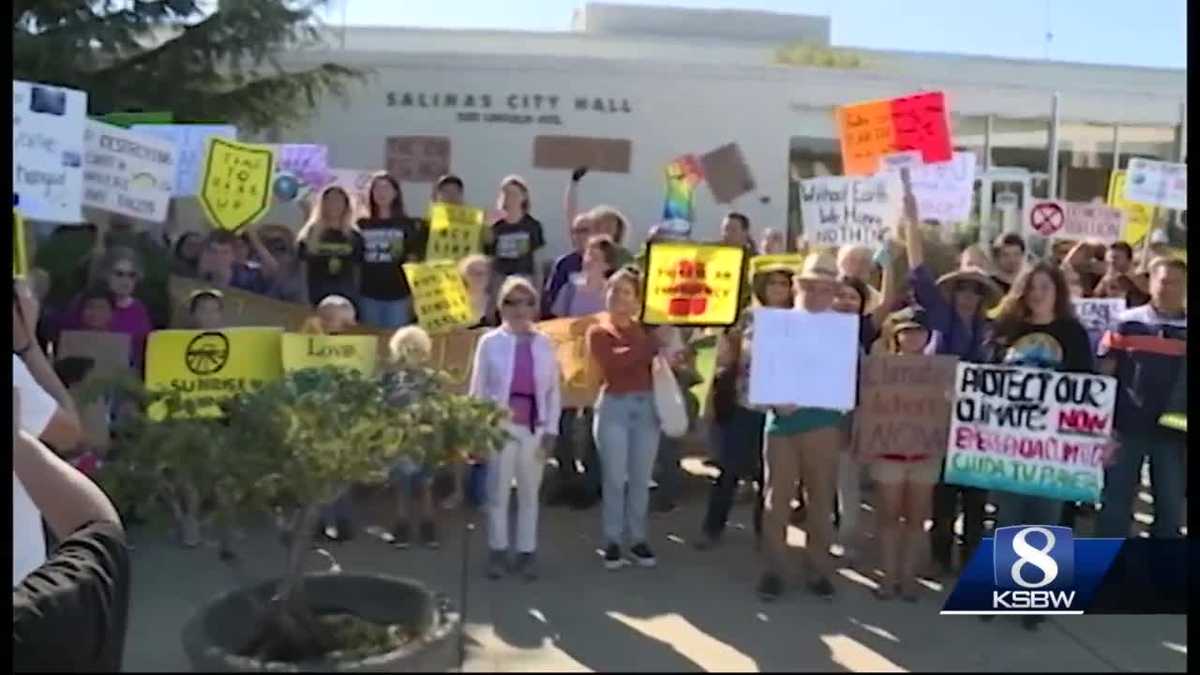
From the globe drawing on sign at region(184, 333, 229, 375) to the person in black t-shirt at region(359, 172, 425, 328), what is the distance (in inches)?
53.4

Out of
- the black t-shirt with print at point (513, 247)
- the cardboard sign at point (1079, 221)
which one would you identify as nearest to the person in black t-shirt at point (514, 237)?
the black t-shirt with print at point (513, 247)

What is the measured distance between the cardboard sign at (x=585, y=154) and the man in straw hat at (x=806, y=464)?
216 inches

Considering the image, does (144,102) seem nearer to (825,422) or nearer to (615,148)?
(615,148)

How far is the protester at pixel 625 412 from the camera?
5375 mm

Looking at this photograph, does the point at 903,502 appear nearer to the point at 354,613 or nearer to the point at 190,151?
the point at 354,613

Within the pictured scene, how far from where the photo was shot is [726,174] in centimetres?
838

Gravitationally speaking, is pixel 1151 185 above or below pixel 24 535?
above

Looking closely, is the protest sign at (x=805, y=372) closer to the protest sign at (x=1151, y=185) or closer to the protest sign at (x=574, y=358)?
the protest sign at (x=574, y=358)

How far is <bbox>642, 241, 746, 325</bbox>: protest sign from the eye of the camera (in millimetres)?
5480

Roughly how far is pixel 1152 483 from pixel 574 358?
244 cm

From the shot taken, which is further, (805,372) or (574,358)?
(574,358)

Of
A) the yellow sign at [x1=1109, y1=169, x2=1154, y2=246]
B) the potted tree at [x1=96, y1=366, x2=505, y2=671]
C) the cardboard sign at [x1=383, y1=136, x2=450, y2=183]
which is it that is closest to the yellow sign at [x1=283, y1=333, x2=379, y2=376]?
the potted tree at [x1=96, y1=366, x2=505, y2=671]

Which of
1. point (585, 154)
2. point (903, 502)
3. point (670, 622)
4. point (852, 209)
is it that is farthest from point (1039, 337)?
point (585, 154)

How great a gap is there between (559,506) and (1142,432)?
2560mm
